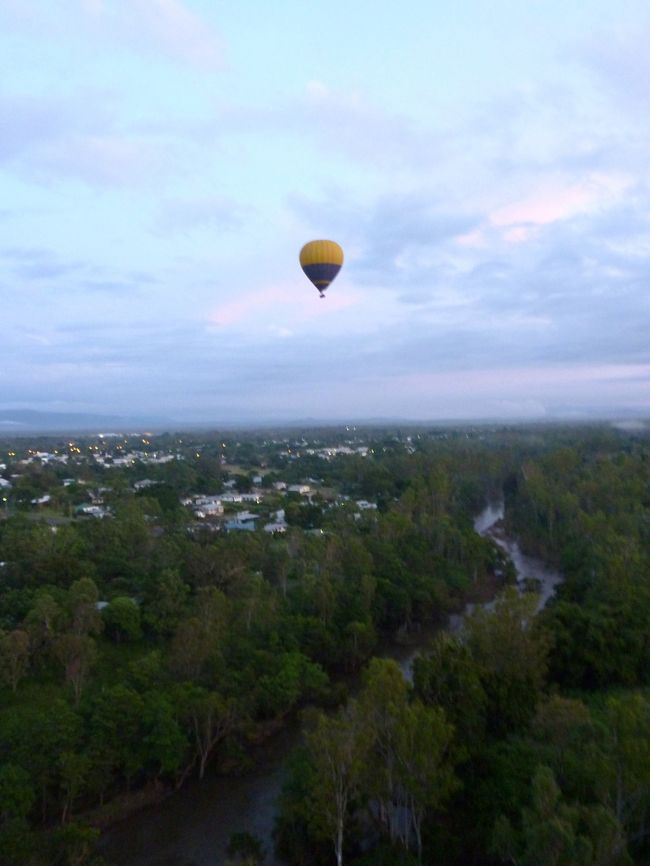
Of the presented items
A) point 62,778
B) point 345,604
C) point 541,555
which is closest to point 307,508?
point 541,555

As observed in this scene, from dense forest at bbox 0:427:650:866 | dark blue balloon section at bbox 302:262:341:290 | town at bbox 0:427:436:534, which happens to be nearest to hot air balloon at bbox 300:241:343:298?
dark blue balloon section at bbox 302:262:341:290

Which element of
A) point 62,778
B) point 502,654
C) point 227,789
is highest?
point 502,654

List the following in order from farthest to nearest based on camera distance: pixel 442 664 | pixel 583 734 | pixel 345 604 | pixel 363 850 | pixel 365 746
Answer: pixel 345 604
pixel 442 664
pixel 363 850
pixel 583 734
pixel 365 746

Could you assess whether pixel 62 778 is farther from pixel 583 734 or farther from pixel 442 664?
pixel 583 734

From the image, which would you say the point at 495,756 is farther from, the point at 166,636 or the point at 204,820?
the point at 166,636

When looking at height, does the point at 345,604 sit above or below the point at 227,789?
above

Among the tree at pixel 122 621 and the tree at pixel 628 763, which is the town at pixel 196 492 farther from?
the tree at pixel 628 763

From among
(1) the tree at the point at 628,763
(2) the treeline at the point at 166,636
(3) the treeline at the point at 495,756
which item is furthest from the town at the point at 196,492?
(1) the tree at the point at 628,763
